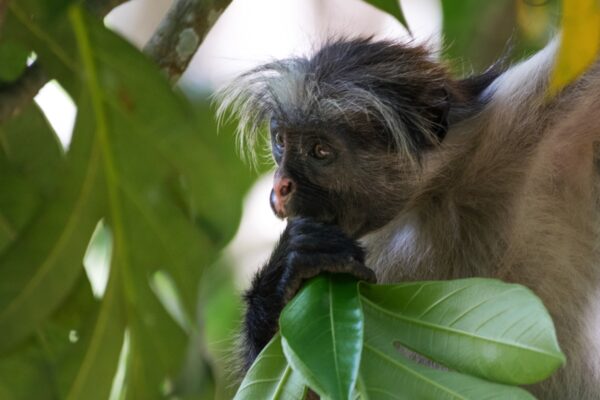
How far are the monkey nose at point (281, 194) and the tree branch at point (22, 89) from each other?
3.05ft

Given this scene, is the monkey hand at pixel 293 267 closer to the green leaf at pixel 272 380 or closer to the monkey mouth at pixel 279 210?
the monkey mouth at pixel 279 210

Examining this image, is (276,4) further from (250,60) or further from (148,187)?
(148,187)

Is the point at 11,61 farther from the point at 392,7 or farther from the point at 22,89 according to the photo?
the point at 392,7

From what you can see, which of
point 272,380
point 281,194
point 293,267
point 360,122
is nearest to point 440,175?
point 360,122

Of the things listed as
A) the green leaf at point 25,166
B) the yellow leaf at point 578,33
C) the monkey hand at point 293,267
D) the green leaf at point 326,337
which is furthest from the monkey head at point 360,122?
the yellow leaf at point 578,33

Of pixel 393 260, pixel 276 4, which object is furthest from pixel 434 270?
pixel 276 4

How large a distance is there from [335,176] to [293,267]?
1.57ft

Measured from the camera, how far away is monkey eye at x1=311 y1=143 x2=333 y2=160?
112 inches

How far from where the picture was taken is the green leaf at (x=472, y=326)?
163 cm

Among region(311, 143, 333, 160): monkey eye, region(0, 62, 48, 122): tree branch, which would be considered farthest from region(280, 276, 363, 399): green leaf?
region(311, 143, 333, 160): monkey eye

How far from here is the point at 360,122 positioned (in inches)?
114

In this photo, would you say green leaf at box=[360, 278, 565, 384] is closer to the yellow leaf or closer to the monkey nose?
the yellow leaf

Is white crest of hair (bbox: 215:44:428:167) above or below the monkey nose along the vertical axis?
above

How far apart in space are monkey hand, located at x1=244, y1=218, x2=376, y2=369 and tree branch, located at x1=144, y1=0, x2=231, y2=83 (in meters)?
0.50
